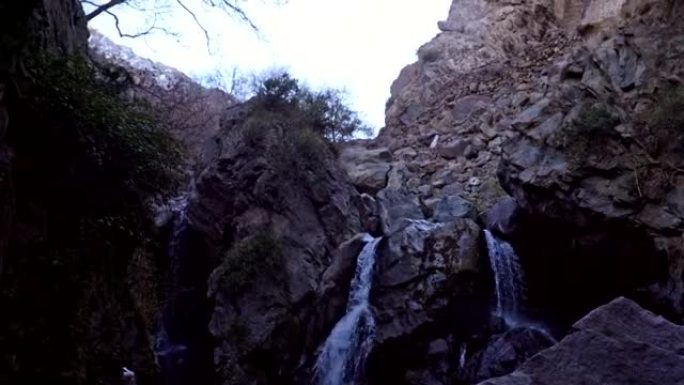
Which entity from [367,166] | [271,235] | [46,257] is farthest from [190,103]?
[46,257]

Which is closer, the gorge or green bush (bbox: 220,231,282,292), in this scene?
the gorge

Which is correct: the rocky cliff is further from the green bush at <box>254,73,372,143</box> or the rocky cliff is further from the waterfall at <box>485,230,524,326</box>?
the green bush at <box>254,73,372,143</box>

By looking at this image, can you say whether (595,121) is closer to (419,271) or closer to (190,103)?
(419,271)

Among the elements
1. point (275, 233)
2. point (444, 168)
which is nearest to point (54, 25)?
point (275, 233)

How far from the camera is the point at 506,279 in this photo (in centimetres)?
1281

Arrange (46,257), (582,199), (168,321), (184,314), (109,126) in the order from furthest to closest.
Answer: (184,314) < (168,321) < (582,199) < (109,126) < (46,257)

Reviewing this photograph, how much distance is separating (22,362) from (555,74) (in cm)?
1271

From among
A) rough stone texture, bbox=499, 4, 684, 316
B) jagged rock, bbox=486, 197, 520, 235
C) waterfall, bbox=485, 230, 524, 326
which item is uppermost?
rough stone texture, bbox=499, 4, 684, 316

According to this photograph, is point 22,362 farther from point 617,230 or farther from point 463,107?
point 463,107

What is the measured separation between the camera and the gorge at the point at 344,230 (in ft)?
19.7

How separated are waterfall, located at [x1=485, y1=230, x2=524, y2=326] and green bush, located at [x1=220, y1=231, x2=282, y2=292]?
14.6 feet

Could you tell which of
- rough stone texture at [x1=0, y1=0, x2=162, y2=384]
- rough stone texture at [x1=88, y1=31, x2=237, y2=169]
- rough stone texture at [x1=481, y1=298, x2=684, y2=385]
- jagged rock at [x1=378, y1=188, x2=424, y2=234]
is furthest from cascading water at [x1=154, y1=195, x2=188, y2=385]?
rough stone texture at [x1=481, y1=298, x2=684, y2=385]

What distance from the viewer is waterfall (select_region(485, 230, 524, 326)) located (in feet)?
41.3

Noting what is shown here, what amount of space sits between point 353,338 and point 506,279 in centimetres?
322
